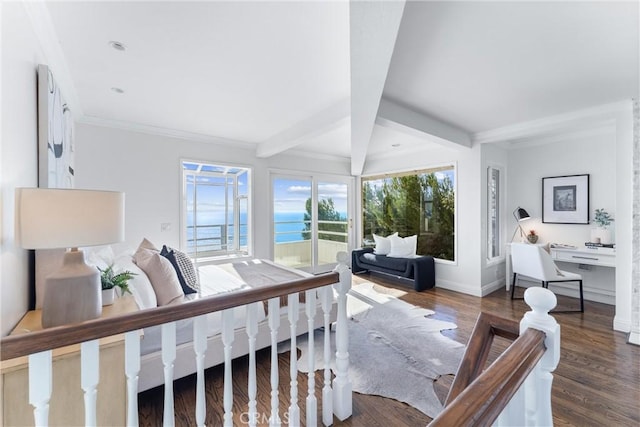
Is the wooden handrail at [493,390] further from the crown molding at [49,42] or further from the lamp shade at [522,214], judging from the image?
the lamp shade at [522,214]

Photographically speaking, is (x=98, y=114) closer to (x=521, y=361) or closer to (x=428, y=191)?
(x=521, y=361)

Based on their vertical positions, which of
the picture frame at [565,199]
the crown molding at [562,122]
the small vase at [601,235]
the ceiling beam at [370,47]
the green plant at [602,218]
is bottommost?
the small vase at [601,235]

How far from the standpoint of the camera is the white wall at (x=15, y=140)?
1173mm

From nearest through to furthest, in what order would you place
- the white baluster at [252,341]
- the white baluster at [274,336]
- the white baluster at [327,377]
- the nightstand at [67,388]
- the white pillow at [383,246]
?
the nightstand at [67,388] < the white baluster at [252,341] < the white baluster at [274,336] < the white baluster at [327,377] < the white pillow at [383,246]

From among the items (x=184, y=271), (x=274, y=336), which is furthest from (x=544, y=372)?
(x=184, y=271)

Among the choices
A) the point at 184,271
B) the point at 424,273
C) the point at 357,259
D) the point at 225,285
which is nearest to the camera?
the point at 184,271

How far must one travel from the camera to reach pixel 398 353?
250 cm

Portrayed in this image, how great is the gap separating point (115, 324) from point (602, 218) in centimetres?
530

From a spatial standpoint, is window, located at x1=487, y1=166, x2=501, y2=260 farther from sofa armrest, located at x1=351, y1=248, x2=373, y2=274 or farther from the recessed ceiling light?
the recessed ceiling light

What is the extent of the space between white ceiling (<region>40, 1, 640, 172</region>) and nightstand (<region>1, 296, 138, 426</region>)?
179cm

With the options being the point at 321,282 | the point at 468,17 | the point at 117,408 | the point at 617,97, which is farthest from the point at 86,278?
the point at 617,97

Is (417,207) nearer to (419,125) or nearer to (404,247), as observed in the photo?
(404,247)

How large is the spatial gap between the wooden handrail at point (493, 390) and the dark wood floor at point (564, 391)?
1353mm

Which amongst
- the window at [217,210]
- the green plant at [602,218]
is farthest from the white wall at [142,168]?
the green plant at [602,218]
